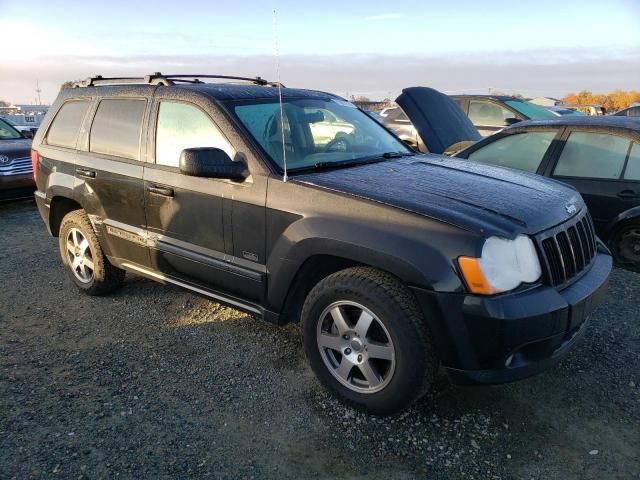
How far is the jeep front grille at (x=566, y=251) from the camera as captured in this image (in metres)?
2.65

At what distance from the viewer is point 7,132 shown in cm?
916

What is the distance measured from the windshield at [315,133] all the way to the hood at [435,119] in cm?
146

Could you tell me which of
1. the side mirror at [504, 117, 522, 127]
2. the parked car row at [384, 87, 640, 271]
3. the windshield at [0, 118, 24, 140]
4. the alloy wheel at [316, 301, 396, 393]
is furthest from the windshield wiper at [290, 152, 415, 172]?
the windshield at [0, 118, 24, 140]

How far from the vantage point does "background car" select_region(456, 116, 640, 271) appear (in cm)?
489

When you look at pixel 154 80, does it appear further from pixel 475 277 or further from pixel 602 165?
pixel 602 165

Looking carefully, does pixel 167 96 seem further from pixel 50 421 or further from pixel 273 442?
pixel 273 442

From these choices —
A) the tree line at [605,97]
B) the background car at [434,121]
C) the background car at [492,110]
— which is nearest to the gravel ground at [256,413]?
the background car at [434,121]

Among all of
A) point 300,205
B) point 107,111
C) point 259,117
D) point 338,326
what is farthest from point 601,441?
point 107,111

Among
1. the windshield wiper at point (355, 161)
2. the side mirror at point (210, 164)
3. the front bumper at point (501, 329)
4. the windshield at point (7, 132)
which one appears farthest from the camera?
the windshield at point (7, 132)

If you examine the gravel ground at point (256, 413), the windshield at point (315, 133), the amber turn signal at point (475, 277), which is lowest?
the gravel ground at point (256, 413)

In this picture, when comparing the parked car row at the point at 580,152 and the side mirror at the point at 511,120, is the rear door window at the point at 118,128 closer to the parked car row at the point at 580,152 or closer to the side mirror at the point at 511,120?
the parked car row at the point at 580,152

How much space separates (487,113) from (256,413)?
29.7 ft

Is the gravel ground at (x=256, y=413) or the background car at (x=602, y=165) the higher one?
the background car at (x=602, y=165)

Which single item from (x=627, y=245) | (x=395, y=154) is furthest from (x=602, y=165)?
(x=395, y=154)
